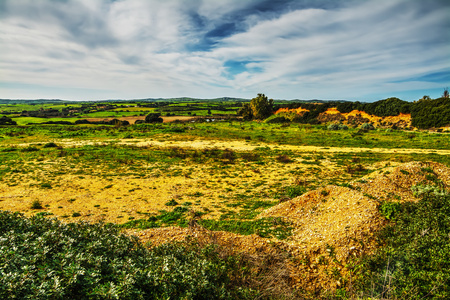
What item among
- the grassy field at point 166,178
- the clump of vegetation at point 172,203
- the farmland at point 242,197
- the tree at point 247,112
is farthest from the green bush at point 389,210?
the tree at point 247,112

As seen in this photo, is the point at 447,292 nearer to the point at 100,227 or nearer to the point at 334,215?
the point at 334,215

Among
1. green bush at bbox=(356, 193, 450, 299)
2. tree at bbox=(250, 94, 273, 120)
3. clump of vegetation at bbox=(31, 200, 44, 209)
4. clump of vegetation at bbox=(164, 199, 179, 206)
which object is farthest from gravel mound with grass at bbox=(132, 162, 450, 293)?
tree at bbox=(250, 94, 273, 120)

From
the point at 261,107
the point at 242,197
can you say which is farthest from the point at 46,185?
the point at 261,107

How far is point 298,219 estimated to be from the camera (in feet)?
32.5

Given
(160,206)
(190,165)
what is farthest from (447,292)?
(190,165)

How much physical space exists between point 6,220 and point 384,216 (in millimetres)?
12335

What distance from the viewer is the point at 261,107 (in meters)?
81.4

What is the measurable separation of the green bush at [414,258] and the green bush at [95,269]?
3.71m

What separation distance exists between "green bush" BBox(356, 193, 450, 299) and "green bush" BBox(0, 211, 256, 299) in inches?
146

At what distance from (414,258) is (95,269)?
7.85 metres

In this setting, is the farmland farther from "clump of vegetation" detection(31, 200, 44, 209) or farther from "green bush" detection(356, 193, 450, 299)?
"green bush" detection(356, 193, 450, 299)

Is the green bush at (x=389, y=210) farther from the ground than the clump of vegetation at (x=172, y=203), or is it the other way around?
the green bush at (x=389, y=210)

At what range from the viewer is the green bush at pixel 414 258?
16.7 ft

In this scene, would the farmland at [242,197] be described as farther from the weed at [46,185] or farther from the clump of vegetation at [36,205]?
the weed at [46,185]
